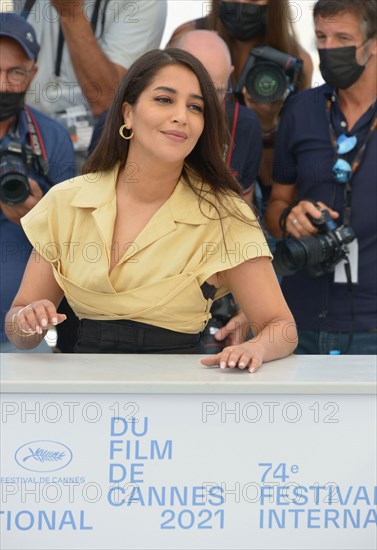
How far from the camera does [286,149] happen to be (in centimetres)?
353

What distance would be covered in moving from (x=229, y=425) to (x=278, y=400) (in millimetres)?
114

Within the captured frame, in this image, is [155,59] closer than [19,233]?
Yes

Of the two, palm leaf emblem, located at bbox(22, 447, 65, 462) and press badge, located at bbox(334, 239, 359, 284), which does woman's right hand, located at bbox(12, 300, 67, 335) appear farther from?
press badge, located at bbox(334, 239, 359, 284)

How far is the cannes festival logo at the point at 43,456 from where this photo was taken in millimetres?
2088

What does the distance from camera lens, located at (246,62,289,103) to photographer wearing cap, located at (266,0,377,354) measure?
0.21 m

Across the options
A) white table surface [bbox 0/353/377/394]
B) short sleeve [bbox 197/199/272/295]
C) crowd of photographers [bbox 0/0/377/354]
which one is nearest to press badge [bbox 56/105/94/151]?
crowd of photographers [bbox 0/0/377/354]

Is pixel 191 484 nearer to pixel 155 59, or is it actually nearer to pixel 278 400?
pixel 278 400

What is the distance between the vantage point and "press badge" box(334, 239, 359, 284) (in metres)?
3.35

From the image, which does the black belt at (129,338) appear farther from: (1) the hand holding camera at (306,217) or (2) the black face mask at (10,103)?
(2) the black face mask at (10,103)

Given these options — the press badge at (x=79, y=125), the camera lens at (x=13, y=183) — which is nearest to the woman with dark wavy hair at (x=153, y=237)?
the camera lens at (x=13, y=183)

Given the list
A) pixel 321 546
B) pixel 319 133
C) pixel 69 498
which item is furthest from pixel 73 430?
pixel 319 133

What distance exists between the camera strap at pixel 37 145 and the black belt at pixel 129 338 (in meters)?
0.94

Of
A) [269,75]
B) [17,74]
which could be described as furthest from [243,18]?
[17,74]

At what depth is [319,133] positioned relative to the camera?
345cm
